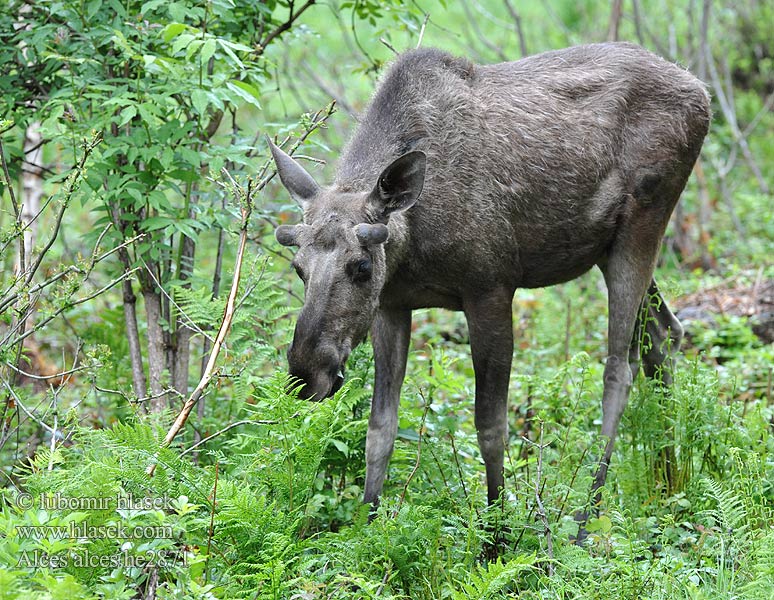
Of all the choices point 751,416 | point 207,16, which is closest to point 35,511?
point 207,16

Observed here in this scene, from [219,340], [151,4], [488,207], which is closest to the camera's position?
Result: [219,340]

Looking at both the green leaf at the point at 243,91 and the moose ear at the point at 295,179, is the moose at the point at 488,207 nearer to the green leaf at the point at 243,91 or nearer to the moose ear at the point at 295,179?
the moose ear at the point at 295,179

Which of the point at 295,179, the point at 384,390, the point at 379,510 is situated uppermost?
the point at 295,179

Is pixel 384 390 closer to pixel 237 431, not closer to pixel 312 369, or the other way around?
pixel 237 431

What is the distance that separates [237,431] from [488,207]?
2.30 meters

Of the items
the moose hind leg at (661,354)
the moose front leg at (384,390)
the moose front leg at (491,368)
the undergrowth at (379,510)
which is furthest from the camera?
the moose hind leg at (661,354)

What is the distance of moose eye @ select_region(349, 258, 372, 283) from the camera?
5.70 meters

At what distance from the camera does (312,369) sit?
213 inches

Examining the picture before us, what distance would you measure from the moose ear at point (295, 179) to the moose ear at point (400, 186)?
0.42 meters

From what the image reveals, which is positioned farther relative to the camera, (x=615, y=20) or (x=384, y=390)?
(x=615, y=20)

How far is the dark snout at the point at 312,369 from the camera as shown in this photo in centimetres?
539

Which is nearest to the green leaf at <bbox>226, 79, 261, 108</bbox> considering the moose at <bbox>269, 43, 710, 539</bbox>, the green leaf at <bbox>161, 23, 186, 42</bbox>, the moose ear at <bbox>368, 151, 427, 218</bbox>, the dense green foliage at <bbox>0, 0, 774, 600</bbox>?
the dense green foliage at <bbox>0, 0, 774, 600</bbox>

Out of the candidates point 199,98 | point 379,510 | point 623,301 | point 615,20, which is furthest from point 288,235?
point 615,20

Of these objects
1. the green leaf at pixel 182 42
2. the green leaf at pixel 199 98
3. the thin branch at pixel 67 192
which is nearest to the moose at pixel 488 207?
the green leaf at pixel 199 98
